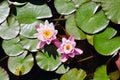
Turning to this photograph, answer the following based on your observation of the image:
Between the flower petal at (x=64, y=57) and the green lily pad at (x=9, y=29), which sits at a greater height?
the green lily pad at (x=9, y=29)

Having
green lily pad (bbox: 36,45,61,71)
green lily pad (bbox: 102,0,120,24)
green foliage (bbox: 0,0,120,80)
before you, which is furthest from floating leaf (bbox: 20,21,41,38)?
green lily pad (bbox: 102,0,120,24)

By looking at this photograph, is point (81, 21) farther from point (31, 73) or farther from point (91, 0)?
point (31, 73)

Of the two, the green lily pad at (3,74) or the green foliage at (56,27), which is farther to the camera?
the green lily pad at (3,74)

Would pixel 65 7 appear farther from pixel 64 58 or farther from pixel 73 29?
pixel 64 58

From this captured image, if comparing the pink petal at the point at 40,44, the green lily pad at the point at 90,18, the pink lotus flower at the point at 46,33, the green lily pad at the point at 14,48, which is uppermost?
the green lily pad at the point at 90,18

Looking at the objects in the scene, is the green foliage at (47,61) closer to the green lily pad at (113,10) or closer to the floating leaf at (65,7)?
the floating leaf at (65,7)

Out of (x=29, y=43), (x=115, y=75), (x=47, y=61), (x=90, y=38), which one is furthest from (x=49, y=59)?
(x=115, y=75)

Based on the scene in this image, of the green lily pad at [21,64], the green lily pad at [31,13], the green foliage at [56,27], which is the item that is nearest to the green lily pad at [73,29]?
the green foliage at [56,27]
